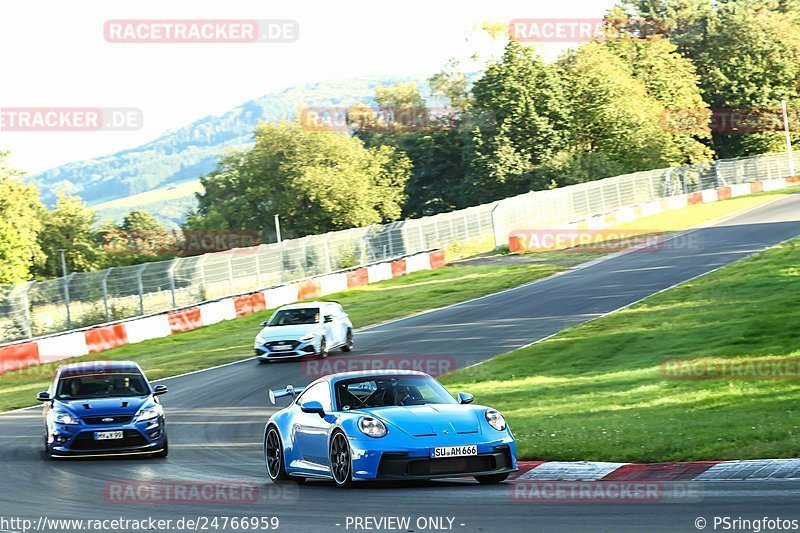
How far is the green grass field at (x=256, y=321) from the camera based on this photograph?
2958cm

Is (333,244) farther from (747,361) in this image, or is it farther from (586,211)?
(747,361)

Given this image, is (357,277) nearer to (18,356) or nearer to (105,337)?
(105,337)

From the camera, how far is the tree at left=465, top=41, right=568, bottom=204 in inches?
3221

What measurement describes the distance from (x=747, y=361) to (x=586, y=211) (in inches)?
1688

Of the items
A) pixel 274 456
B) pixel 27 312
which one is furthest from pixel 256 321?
pixel 274 456

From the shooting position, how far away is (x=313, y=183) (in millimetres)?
82938

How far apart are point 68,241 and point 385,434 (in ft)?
353

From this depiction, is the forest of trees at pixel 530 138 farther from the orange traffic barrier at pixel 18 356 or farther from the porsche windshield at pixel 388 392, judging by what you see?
the porsche windshield at pixel 388 392

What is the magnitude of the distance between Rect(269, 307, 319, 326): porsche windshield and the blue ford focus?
11.7 meters

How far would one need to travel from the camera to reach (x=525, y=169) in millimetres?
81375

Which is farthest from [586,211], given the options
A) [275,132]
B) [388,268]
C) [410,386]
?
[410,386]

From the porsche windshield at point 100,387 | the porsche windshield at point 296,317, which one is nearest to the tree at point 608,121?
the porsche windshield at point 296,317

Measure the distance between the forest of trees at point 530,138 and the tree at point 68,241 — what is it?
23.8ft

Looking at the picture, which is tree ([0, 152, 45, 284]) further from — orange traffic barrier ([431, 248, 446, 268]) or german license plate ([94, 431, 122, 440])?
german license plate ([94, 431, 122, 440])
